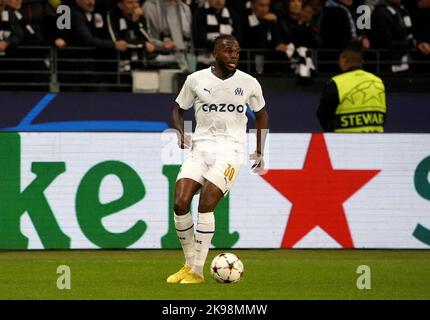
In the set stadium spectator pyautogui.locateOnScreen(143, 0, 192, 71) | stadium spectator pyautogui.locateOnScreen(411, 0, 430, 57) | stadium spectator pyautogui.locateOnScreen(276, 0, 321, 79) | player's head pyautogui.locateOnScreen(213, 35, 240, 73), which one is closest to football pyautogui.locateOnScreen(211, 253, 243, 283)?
player's head pyautogui.locateOnScreen(213, 35, 240, 73)

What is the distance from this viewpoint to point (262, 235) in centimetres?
1541

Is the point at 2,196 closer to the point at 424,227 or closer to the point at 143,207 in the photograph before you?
the point at 143,207

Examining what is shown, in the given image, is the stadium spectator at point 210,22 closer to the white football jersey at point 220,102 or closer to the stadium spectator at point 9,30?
the stadium spectator at point 9,30

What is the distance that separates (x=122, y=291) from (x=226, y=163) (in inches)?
65.6

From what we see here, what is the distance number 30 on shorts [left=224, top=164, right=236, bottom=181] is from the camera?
37.9 ft

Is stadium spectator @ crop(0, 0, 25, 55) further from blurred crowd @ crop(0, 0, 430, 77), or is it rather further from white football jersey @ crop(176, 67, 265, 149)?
white football jersey @ crop(176, 67, 265, 149)

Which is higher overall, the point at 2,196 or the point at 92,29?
the point at 92,29

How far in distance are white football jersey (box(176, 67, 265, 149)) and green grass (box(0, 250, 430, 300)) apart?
1.36m

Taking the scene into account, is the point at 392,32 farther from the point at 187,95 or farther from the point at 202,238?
the point at 202,238

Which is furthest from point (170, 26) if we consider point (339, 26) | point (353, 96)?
point (353, 96)

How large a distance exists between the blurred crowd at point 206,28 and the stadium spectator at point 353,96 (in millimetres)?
3356

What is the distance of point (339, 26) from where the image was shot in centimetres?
1905

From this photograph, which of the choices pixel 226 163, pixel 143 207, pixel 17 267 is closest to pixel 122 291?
pixel 226 163

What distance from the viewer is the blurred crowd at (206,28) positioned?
18203 mm
